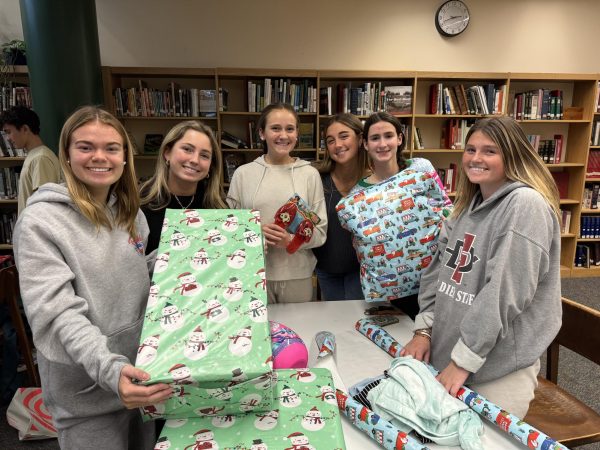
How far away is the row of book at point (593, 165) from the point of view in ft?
16.4

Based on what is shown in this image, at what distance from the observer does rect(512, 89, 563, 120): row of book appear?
188 inches

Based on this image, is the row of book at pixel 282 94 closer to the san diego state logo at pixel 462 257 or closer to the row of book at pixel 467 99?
the row of book at pixel 467 99

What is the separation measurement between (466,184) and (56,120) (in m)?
3.51

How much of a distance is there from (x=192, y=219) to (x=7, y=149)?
162 inches

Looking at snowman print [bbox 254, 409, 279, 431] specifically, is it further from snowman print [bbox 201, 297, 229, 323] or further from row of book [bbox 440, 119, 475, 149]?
row of book [bbox 440, 119, 475, 149]

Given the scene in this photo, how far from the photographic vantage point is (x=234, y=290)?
1.06 m

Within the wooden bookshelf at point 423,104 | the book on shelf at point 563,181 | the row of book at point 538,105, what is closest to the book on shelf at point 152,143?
the wooden bookshelf at point 423,104

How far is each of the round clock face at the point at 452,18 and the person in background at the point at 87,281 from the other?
466 cm

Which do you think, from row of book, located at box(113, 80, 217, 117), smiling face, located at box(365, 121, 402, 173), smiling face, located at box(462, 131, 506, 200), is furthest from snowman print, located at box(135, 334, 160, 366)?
row of book, located at box(113, 80, 217, 117)

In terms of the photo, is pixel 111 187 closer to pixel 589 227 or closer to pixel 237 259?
pixel 237 259

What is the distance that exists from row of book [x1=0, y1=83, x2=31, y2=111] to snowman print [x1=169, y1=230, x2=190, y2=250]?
4.15 meters

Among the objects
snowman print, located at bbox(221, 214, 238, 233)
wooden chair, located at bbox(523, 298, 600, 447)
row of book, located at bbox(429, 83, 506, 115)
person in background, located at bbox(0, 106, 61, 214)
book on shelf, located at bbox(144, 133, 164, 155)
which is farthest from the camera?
row of book, located at bbox(429, 83, 506, 115)

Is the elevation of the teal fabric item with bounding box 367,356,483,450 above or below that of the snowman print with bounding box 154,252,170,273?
below

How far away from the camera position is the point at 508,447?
1025mm
